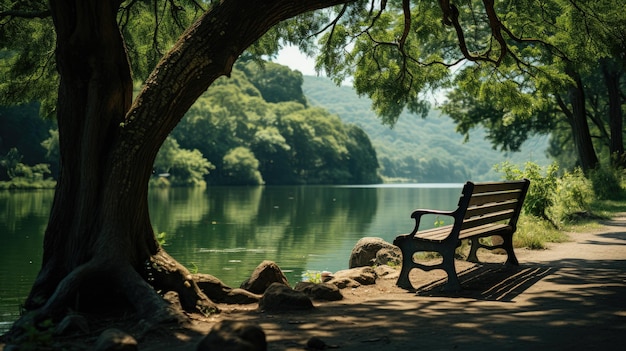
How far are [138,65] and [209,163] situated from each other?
65780 mm

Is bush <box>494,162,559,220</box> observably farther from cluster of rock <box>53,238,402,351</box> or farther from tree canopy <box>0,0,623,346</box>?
tree canopy <box>0,0,623,346</box>

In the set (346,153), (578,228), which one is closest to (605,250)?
(578,228)

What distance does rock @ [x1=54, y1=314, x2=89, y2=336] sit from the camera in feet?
16.7

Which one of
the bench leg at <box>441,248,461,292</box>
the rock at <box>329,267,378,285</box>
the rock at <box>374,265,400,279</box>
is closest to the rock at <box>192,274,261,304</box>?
the rock at <box>329,267,378,285</box>

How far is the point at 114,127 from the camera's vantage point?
20.9 ft

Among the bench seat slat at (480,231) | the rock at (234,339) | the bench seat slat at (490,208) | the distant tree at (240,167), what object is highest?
the distant tree at (240,167)

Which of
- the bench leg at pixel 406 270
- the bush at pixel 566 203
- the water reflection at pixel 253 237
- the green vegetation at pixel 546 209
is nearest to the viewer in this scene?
the bench leg at pixel 406 270

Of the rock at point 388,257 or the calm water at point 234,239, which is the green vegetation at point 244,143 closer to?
the calm water at point 234,239

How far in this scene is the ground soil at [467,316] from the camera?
465cm

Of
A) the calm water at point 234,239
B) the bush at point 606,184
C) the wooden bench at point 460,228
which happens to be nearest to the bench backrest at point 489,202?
the wooden bench at point 460,228

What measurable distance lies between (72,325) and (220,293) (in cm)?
191

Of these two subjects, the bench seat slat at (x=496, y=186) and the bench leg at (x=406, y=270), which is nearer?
the bench seat slat at (x=496, y=186)

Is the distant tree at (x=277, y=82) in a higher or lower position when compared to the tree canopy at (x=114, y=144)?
higher

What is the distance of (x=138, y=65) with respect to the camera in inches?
406
